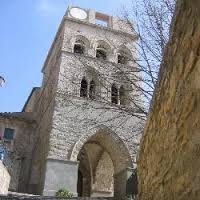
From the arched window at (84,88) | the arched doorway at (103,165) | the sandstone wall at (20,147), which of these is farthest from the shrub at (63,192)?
the arched window at (84,88)

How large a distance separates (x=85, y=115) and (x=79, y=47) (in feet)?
17.8

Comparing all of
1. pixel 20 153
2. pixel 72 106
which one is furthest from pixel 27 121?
pixel 72 106

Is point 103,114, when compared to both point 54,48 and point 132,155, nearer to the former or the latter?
point 132,155

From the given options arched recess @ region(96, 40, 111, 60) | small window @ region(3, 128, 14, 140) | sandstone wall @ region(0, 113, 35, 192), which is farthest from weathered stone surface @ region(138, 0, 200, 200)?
arched recess @ region(96, 40, 111, 60)

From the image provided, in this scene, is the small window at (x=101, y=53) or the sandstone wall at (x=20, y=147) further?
the small window at (x=101, y=53)

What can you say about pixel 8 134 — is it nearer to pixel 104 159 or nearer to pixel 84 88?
pixel 84 88

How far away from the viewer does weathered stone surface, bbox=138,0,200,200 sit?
2.39 m

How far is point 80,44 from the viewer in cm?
2405

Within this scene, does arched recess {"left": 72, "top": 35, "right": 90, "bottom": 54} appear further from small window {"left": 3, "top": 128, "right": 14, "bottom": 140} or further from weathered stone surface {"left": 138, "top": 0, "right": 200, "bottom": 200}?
weathered stone surface {"left": 138, "top": 0, "right": 200, "bottom": 200}

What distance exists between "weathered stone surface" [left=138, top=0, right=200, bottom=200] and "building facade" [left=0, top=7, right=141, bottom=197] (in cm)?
1349

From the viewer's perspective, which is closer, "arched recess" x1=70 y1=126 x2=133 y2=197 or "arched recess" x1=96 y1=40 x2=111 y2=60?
"arched recess" x1=70 y1=126 x2=133 y2=197

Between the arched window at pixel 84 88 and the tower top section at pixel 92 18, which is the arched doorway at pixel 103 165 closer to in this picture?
the arched window at pixel 84 88

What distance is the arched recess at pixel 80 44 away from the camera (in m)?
23.8

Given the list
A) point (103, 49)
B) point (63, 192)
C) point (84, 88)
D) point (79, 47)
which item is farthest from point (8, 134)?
point (103, 49)
